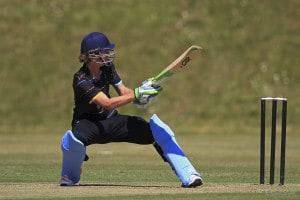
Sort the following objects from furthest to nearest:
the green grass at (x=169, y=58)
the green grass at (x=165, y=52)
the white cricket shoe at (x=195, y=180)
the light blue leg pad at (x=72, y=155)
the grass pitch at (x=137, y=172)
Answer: the green grass at (x=165, y=52) → the green grass at (x=169, y=58) → the light blue leg pad at (x=72, y=155) → the white cricket shoe at (x=195, y=180) → the grass pitch at (x=137, y=172)

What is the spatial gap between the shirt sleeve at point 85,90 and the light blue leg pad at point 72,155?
44 centimetres

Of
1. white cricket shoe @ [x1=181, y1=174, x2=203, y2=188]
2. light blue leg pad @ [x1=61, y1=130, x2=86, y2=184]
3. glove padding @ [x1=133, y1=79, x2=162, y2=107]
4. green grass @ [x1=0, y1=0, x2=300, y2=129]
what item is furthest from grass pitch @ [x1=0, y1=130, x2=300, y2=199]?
green grass @ [x1=0, y1=0, x2=300, y2=129]

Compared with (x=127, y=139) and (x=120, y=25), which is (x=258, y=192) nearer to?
(x=127, y=139)

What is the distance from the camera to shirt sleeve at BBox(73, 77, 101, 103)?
13.7m

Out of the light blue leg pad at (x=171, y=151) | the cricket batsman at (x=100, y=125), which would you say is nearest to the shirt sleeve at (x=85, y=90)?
the cricket batsman at (x=100, y=125)

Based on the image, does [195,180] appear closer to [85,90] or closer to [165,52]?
[85,90]

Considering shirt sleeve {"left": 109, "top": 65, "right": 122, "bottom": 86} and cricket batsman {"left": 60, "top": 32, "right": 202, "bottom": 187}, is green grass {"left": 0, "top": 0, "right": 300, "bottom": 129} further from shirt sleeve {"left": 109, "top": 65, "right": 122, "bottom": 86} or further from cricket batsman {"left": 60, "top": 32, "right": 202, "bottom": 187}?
cricket batsman {"left": 60, "top": 32, "right": 202, "bottom": 187}

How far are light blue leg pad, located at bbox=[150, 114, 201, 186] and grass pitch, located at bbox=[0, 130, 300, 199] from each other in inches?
7.5

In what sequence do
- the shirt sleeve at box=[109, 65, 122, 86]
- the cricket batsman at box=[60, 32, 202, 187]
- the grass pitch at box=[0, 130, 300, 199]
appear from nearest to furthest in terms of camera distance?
the grass pitch at box=[0, 130, 300, 199]
the cricket batsman at box=[60, 32, 202, 187]
the shirt sleeve at box=[109, 65, 122, 86]

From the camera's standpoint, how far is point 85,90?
1377cm

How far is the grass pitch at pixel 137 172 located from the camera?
1305cm

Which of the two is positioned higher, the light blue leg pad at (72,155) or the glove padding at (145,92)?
the glove padding at (145,92)

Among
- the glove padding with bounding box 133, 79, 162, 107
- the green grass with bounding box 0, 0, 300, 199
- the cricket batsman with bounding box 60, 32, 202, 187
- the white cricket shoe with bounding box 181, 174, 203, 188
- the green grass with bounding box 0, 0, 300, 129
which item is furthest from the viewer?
the green grass with bounding box 0, 0, 300, 129

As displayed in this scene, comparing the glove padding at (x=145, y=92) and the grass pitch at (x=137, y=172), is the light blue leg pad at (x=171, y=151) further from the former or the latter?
the glove padding at (x=145, y=92)
